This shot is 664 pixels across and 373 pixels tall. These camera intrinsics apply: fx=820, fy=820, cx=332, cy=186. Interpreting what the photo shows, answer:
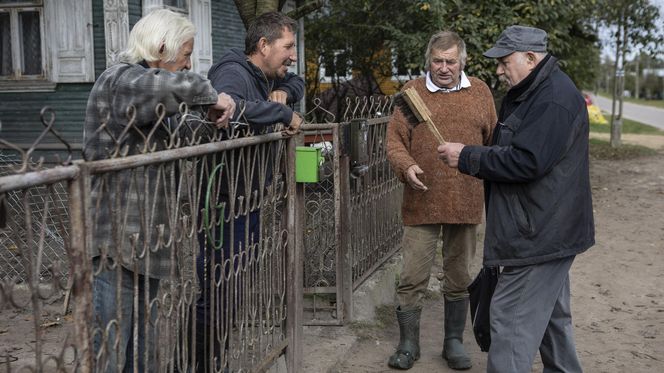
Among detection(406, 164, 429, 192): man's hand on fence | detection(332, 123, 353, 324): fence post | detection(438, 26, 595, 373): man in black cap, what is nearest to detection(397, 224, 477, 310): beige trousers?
detection(406, 164, 429, 192): man's hand on fence

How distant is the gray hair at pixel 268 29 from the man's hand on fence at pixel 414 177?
41.8 inches

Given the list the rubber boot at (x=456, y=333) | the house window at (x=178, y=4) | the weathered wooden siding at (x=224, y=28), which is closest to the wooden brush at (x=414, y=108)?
the rubber boot at (x=456, y=333)

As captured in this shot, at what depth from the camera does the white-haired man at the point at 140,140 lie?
268cm

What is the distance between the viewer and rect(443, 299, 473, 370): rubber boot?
4812 millimetres

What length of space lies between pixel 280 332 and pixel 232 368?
0.62 metres

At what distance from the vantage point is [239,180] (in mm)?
3674

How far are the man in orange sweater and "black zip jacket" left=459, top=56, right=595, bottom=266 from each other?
36.7 inches

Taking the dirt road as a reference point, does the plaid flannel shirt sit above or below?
above

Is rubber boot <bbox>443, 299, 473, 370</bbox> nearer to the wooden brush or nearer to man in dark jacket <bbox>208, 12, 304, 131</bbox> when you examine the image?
the wooden brush

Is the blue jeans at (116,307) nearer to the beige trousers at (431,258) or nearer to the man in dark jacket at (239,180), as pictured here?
the man in dark jacket at (239,180)

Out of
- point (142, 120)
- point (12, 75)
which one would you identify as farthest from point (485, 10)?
point (142, 120)

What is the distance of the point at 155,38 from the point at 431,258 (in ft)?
7.34

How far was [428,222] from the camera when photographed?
4605 mm

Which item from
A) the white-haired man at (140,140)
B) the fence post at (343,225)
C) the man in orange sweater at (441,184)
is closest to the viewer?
the white-haired man at (140,140)
